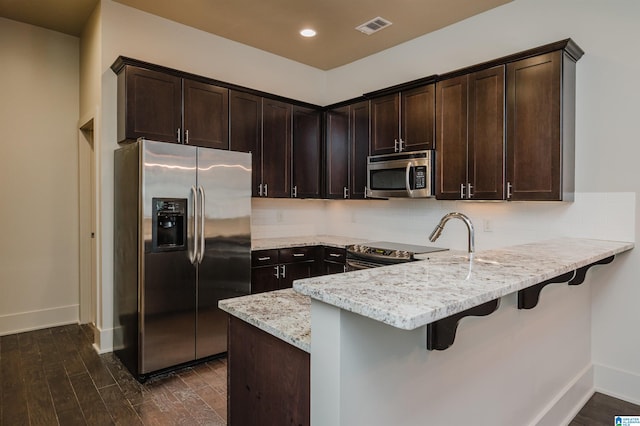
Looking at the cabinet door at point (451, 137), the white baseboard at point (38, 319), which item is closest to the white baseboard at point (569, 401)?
the cabinet door at point (451, 137)

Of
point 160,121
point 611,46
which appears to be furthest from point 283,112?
point 611,46

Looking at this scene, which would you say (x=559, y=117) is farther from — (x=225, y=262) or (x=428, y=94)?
(x=225, y=262)

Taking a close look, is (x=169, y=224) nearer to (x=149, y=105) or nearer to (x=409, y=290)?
(x=149, y=105)

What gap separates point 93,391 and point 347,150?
3.21 meters

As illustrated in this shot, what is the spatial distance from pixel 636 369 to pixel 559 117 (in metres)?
1.91

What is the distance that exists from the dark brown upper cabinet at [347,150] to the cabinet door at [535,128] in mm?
1541

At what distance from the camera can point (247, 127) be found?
12.6 feet

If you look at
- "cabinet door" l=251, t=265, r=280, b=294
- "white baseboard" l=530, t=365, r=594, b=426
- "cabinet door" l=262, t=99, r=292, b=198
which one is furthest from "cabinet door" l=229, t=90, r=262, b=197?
"white baseboard" l=530, t=365, r=594, b=426

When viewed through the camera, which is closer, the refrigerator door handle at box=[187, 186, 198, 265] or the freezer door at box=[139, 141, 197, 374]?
the freezer door at box=[139, 141, 197, 374]

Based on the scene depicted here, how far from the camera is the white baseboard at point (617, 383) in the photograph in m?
2.73

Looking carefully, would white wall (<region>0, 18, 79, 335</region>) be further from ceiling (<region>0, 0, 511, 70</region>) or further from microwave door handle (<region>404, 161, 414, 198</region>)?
microwave door handle (<region>404, 161, 414, 198</region>)

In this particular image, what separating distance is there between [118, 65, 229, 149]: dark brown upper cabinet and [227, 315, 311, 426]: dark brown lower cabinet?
2.25m

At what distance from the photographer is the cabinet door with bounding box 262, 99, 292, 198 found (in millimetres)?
4023

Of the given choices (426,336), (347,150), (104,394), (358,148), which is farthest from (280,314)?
(347,150)
